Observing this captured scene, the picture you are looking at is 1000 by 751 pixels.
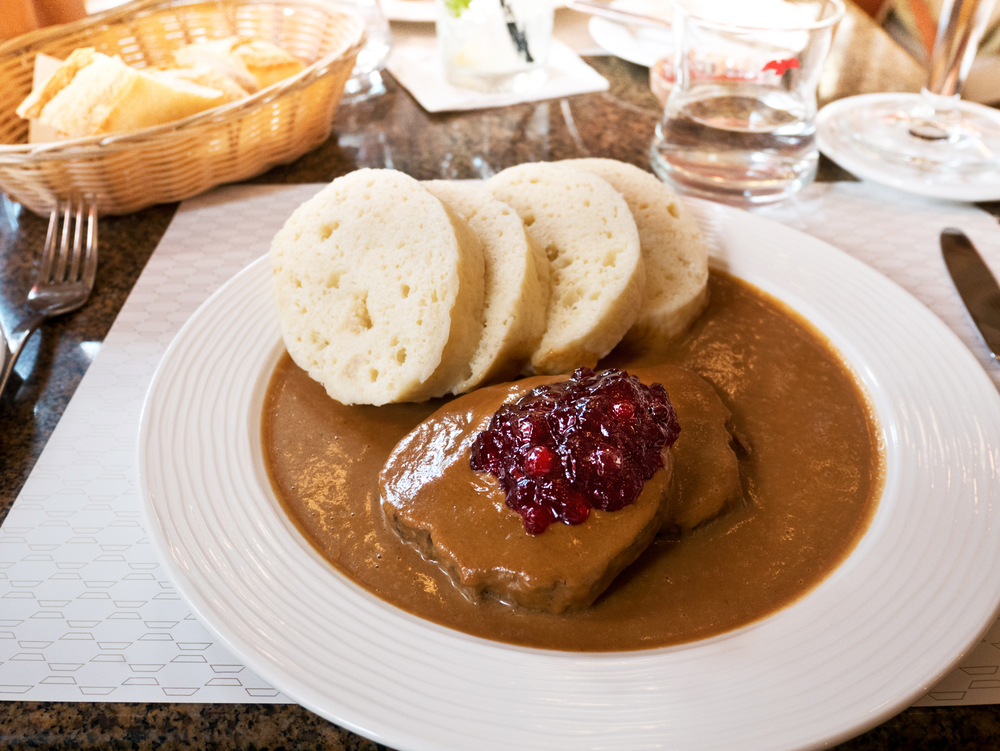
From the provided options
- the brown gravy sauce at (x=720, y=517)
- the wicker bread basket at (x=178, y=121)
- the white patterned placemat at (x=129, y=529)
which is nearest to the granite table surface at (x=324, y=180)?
the white patterned placemat at (x=129, y=529)

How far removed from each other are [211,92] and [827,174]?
2.84 metres

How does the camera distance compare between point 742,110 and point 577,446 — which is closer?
point 577,446

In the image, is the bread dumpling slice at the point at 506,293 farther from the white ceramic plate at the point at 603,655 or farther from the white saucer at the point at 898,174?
the white saucer at the point at 898,174

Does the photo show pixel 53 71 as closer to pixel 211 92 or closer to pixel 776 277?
pixel 211 92

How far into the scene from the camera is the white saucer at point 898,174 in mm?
3100

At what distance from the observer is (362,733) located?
4.41 ft

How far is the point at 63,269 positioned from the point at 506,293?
1.80m

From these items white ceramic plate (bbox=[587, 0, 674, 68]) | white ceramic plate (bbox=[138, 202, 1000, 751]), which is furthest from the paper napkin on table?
white ceramic plate (bbox=[138, 202, 1000, 751])

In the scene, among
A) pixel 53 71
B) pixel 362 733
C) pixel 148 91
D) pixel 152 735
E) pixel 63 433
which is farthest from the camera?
pixel 53 71

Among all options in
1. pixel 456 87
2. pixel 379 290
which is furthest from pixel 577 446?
pixel 456 87

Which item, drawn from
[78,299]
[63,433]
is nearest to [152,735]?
[63,433]

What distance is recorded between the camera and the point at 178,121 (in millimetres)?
2793

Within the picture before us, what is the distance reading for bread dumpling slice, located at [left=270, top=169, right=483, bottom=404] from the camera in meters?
2.08

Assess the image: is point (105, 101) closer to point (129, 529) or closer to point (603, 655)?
point (129, 529)
